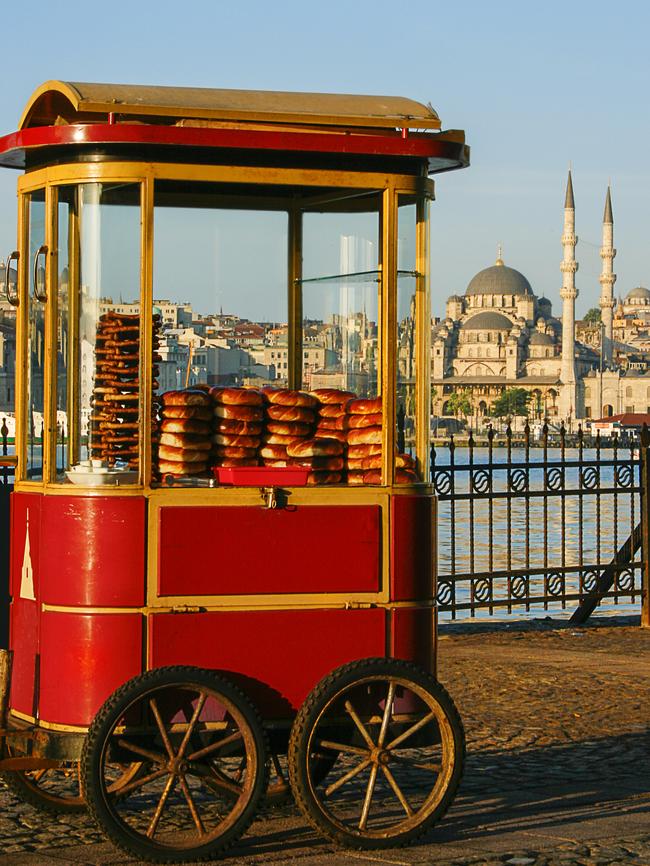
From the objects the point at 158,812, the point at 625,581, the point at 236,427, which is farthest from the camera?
the point at 625,581

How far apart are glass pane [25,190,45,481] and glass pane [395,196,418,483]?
103cm

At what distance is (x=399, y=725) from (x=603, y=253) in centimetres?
13040

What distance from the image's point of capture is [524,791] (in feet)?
17.5

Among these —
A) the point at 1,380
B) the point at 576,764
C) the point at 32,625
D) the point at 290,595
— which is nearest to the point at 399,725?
the point at 290,595

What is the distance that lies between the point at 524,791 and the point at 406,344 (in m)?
1.56

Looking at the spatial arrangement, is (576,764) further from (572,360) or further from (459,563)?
(572,360)

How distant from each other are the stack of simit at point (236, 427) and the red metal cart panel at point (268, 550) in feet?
0.92

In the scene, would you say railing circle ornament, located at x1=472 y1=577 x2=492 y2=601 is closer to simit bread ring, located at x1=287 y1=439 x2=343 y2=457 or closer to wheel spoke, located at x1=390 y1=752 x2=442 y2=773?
wheel spoke, located at x1=390 y1=752 x2=442 y2=773

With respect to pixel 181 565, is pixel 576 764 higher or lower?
lower

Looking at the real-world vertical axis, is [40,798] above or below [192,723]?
below

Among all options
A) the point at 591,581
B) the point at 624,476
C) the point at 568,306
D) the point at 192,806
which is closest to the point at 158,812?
the point at 192,806

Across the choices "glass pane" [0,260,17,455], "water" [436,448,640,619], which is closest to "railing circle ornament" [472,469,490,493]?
"water" [436,448,640,619]

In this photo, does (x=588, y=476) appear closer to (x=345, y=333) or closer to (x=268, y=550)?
(x=345, y=333)

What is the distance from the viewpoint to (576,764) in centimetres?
583
